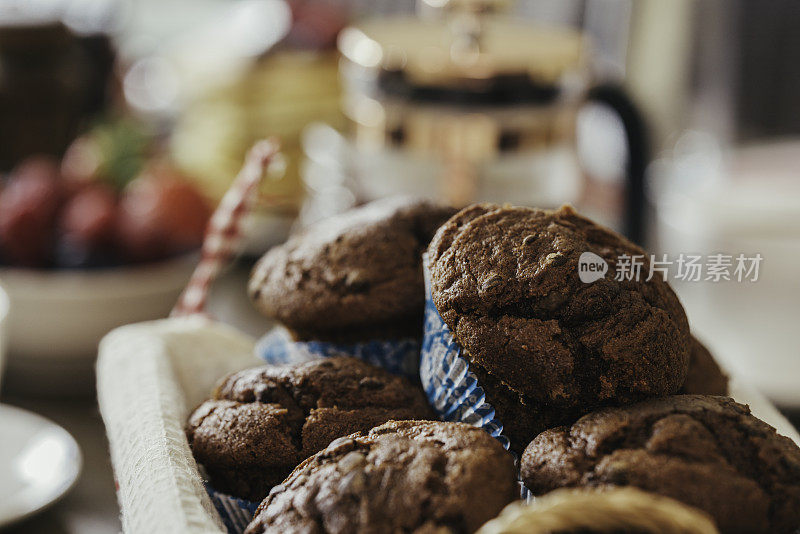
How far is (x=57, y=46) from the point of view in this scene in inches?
68.9

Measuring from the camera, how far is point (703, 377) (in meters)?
0.75

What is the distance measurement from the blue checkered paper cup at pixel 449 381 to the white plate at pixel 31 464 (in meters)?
0.47

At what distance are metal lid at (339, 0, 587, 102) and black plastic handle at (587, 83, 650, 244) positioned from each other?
8 cm

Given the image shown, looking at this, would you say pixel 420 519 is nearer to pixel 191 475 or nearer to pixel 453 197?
pixel 191 475

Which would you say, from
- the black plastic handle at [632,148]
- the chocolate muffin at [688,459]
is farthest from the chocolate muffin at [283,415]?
the black plastic handle at [632,148]

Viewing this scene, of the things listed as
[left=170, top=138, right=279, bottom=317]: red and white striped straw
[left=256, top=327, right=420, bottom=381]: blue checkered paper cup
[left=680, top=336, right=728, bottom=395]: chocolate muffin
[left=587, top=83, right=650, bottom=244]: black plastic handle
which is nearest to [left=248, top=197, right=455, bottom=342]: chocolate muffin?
[left=256, top=327, right=420, bottom=381]: blue checkered paper cup

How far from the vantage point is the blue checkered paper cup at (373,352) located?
2.70ft

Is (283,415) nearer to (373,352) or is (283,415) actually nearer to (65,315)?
(373,352)

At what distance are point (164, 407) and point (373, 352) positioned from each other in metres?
0.22

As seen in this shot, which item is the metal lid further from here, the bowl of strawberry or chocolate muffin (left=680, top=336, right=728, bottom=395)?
chocolate muffin (left=680, top=336, right=728, bottom=395)

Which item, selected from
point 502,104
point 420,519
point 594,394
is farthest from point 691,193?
point 420,519

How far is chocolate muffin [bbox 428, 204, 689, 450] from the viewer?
63 cm

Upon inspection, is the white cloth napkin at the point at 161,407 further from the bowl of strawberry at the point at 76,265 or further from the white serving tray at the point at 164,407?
the bowl of strawberry at the point at 76,265

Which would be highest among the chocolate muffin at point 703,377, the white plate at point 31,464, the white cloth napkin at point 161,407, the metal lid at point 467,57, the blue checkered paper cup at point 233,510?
the metal lid at point 467,57
